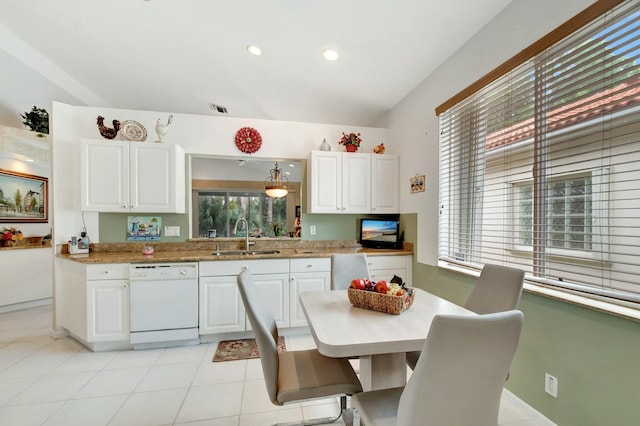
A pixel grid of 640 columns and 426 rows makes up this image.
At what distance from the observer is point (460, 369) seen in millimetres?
890

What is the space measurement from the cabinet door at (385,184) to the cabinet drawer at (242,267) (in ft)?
4.47

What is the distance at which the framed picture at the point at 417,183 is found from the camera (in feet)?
10.1

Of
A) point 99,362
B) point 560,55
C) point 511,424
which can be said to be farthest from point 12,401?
point 560,55

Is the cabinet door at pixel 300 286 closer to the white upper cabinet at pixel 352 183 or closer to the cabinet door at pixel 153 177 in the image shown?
the white upper cabinet at pixel 352 183

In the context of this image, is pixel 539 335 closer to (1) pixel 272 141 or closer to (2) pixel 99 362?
(1) pixel 272 141

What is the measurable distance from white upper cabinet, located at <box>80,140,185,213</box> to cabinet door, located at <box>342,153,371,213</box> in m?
1.95

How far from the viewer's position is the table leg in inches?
57.3

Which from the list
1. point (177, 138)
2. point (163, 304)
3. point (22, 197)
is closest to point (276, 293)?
point (163, 304)

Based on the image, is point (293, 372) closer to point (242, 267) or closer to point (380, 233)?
point (242, 267)

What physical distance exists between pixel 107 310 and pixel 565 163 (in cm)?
385

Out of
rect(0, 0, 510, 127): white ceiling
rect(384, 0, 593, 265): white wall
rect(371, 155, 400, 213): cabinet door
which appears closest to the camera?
rect(384, 0, 593, 265): white wall

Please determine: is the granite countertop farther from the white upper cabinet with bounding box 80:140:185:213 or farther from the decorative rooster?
the decorative rooster

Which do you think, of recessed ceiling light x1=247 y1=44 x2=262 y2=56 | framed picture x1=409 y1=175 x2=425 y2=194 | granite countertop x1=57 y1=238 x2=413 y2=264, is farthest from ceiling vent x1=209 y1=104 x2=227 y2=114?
framed picture x1=409 y1=175 x2=425 y2=194

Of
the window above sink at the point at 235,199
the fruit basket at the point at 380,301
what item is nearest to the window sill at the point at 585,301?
the fruit basket at the point at 380,301
